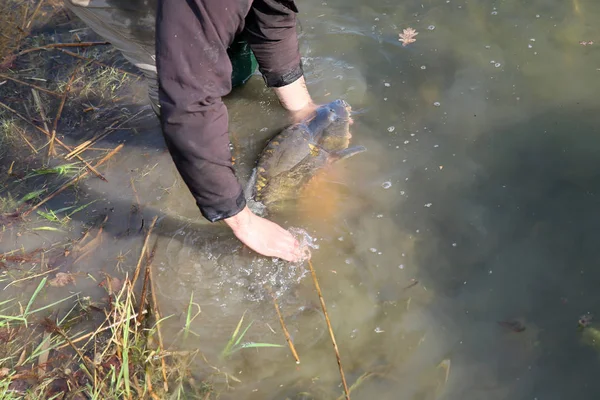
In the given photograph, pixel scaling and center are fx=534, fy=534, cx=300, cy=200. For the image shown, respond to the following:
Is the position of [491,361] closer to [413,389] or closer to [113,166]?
[413,389]

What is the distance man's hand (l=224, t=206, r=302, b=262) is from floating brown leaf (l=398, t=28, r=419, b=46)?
2.05 m

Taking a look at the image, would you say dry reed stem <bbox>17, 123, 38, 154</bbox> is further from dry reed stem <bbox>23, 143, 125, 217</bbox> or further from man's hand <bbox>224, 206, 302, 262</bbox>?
man's hand <bbox>224, 206, 302, 262</bbox>

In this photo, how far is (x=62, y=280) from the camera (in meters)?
3.11

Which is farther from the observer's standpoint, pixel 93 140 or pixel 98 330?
pixel 93 140

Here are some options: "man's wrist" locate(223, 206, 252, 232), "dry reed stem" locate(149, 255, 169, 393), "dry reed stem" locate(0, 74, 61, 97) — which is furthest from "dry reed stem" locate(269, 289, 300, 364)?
"dry reed stem" locate(0, 74, 61, 97)

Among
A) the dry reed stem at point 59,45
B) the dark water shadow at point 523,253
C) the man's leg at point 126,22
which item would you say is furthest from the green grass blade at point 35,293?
the dry reed stem at point 59,45

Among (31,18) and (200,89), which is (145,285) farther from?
(31,18)

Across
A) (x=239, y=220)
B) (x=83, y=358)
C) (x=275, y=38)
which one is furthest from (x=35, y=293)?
(x=275, y=38)

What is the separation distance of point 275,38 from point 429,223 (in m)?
1.40

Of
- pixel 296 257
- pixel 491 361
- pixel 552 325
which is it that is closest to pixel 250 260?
pixel 296 257

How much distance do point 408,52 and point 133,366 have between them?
2969mm

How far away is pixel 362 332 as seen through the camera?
2697 mm

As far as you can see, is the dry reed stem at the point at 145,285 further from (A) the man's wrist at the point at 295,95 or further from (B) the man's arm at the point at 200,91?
(A) the man's wrist at the point at 295,95

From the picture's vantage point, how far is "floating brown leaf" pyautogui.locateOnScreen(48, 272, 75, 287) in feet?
10.1
